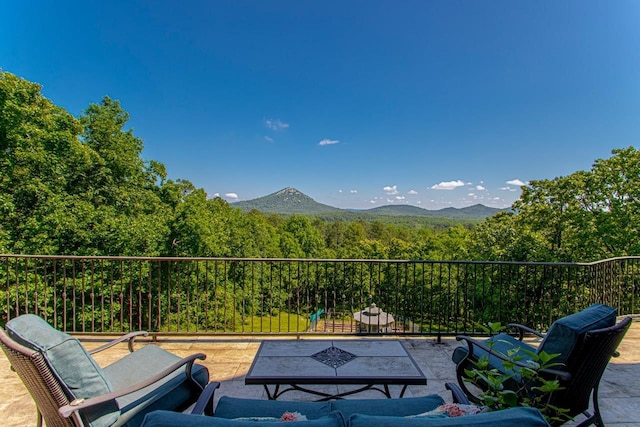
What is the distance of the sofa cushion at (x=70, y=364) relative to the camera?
1359mm

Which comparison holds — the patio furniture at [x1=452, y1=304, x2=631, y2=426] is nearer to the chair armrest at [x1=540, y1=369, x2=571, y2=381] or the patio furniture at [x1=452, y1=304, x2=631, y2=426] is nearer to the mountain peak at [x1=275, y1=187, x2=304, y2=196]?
the chair armrest at [x1=540, y1=369, x2=571, y2=381]

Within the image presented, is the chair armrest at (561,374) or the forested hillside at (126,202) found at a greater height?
the forested hillside at (126,202)

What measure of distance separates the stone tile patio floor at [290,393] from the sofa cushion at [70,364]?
1213 millimetres

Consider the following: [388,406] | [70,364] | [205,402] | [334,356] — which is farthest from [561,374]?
[70,364]

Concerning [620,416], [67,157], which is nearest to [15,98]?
[67,157]

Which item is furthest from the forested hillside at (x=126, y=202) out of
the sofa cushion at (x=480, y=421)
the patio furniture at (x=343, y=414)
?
the sofa cushion at (x=480, y=421)

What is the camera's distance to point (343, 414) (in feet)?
4.81

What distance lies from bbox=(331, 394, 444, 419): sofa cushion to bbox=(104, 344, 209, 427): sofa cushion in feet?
3.00

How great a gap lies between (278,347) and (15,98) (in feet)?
39.4

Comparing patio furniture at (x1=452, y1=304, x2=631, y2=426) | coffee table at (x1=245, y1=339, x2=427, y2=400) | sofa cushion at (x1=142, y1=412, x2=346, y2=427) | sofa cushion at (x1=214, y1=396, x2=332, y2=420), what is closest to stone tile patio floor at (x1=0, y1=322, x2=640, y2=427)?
coffee table at (x1=245, y1=339, x2=427, y2=400)

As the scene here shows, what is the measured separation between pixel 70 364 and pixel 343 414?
1.31 metres

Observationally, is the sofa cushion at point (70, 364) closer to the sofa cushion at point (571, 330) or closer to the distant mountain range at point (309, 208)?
the sofa cushion at point (571, 330)

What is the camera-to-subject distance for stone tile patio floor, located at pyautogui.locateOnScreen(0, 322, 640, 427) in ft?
7.39

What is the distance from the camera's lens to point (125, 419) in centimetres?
150
